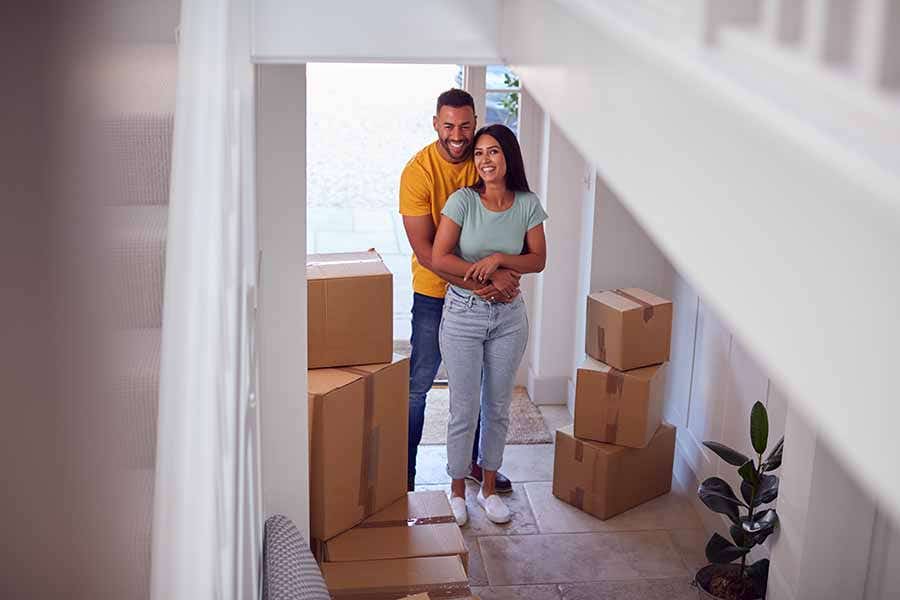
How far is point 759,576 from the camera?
3.47m

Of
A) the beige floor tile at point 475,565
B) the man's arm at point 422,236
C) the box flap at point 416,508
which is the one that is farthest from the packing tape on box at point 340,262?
the beige floor tile at point 475,565

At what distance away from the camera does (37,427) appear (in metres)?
1.76

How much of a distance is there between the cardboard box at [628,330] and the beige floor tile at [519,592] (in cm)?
89

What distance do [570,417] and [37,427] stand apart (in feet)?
11.7

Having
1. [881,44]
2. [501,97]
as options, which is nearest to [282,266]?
[881,44]

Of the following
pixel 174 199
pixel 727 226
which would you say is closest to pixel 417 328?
pixel 174 199

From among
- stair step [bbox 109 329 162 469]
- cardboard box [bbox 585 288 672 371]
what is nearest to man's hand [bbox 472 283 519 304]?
cardboard box [bbox 585 288 672 371]

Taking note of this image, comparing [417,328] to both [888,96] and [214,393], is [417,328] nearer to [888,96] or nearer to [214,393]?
[214,393]

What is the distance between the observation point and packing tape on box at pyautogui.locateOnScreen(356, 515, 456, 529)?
3275mm

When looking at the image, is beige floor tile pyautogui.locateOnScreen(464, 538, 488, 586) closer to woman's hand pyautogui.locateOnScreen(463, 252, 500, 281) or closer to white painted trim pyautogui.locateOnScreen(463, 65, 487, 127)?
woman's hand pyautogui.locateOnScreen(463, 252, 500, 281)

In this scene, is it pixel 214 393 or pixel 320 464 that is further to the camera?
pixel 320 464

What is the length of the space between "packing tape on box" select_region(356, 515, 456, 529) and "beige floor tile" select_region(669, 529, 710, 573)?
→ 104 cm

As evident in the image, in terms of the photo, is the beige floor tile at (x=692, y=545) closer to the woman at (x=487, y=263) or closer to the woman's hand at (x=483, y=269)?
the woman at (x=487, y=263)

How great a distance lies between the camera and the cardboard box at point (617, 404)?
4055 mm
